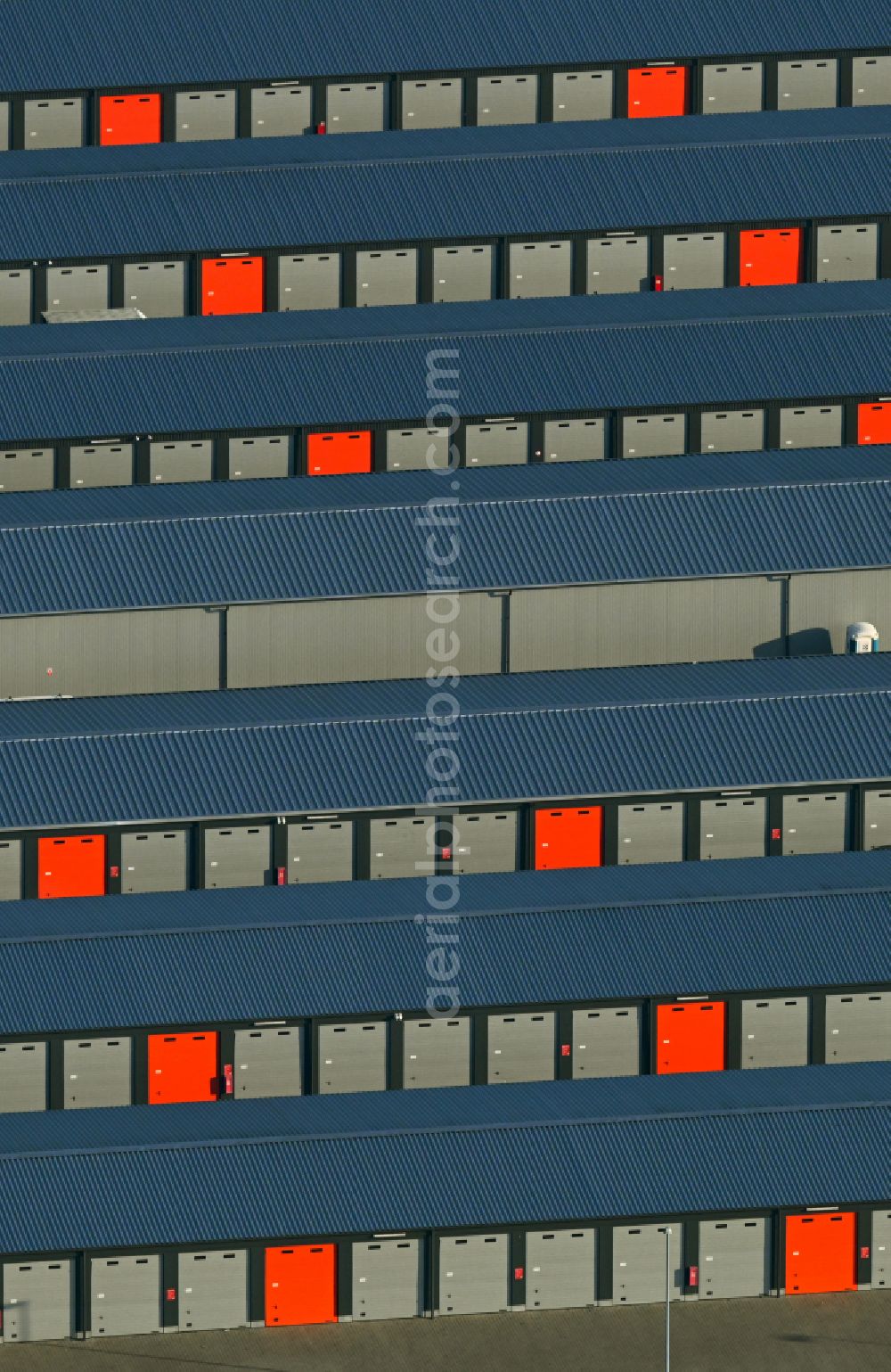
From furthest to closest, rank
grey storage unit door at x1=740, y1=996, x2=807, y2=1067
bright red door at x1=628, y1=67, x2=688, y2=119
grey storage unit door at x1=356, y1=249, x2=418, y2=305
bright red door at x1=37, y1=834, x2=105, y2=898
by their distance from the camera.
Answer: bright red door at x1=628, y1=67, x2=688, y2=119
grey storage unit door at x1=356, y1=249, x2=418, y2=305
bright red door at x1=37, y1=834, x2=105, y2=898
grey storage unit door at x1=740, y1=996, x2=807, y2=1067

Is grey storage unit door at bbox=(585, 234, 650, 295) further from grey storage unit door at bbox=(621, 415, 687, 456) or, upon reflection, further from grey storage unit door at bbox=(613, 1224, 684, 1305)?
grey storage unit door at bbox=(613, 1224, 684, 1305)

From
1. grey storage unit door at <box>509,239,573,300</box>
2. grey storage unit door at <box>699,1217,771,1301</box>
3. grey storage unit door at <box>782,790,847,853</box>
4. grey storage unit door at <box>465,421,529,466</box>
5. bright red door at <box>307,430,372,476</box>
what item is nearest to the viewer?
grey storage unit door at <box>699,1217,771,1301</box>

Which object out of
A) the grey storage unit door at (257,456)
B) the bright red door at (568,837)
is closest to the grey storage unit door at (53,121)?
the grey storage unit door at (257,456)

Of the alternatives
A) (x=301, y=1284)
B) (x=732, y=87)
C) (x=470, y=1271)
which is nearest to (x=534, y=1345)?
(x=470, y=1271)

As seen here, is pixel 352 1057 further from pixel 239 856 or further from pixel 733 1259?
pixel 733 1259

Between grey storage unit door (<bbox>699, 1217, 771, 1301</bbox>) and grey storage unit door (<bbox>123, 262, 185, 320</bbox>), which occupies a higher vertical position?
grey storage unit door (<bbox>123, 262, 185, 320</bbox>)

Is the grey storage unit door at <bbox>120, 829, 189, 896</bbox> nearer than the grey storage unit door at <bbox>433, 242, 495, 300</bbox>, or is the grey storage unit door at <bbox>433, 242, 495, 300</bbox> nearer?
the grey storage unit door at <bbox>120, 829, 189, 896</bbox>

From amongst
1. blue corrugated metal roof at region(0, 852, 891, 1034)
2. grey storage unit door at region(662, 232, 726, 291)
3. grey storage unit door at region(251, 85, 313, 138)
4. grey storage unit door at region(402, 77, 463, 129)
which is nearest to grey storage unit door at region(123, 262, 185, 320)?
grey storage unit door at region(251, 85, 313, 138)
